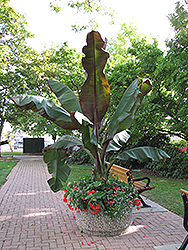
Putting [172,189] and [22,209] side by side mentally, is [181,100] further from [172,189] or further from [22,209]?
[22,209]

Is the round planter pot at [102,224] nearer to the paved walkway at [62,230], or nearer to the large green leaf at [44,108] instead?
the paved walkway at [62,230]

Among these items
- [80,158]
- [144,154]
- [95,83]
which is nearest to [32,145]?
[80,158]

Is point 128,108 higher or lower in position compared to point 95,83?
lower

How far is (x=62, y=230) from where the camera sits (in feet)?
16.7

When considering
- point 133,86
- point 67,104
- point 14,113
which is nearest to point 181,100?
point 133,86

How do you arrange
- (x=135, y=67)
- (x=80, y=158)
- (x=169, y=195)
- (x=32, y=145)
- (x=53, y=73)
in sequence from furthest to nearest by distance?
(x=32, y=145)
(x=53, y=73)
(x=80, y=158)
(x=135, y=67)
(x=169, y=195)

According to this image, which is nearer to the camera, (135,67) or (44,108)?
(44,108)

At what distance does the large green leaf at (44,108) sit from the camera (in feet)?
16.1

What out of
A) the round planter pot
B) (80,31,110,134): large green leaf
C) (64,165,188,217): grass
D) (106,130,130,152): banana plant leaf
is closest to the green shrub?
(64,165,188,217): grass

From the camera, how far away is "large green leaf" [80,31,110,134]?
170 inches

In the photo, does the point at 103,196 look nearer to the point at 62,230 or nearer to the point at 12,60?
the point at 62,230

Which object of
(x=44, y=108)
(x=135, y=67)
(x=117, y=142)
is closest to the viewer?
(x=44, y=108)

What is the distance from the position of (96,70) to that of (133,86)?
120 cm

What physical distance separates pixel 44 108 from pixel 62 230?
8.67 feet
